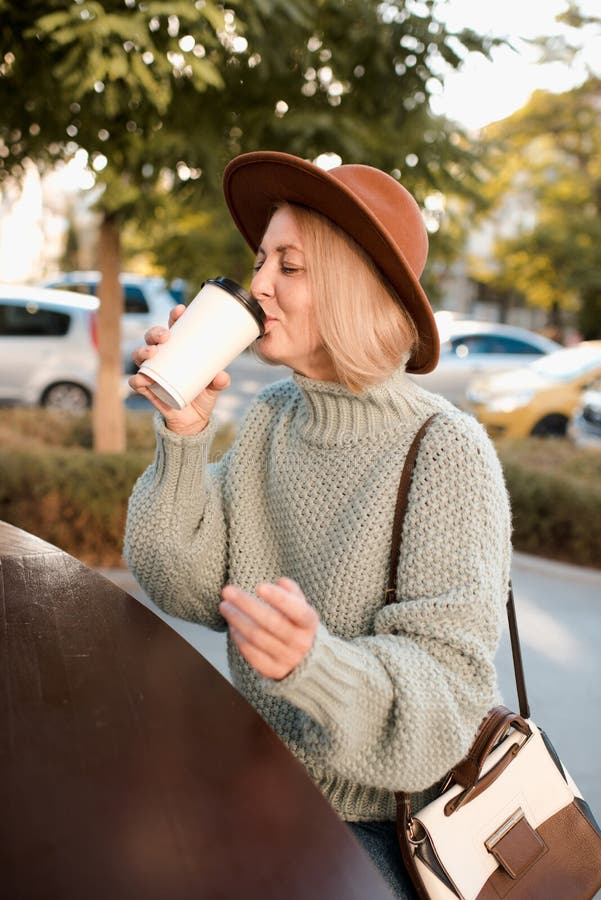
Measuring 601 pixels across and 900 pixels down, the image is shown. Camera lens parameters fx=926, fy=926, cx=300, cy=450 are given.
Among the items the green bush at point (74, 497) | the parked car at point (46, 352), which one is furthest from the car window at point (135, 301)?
the green bush at point (74, 497)

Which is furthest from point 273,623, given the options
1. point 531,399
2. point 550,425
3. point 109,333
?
point 550,425

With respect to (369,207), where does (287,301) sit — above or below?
below

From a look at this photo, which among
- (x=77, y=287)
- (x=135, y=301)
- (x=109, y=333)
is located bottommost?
(x=109, y=333)

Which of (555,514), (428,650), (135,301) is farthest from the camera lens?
(135,301)

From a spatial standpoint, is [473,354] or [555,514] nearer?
[555,514]

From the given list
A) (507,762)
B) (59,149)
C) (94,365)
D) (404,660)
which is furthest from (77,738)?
(94,365)

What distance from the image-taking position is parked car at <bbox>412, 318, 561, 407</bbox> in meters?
12.0

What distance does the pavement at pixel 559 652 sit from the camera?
10.9 ft

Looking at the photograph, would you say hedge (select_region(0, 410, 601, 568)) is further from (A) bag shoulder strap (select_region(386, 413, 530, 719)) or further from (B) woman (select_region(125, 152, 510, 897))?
(A) bag shoulder strap (select_region(386, 413, 530, 719))

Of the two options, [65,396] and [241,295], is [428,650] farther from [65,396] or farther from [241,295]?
[65,396]

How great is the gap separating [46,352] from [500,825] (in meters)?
10.1

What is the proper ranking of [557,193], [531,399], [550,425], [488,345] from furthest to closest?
[557,193] < [488,345] < [550,425] < [531,399]

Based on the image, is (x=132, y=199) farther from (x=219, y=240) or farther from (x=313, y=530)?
(x=313, y=530)

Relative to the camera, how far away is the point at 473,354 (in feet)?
41.4
